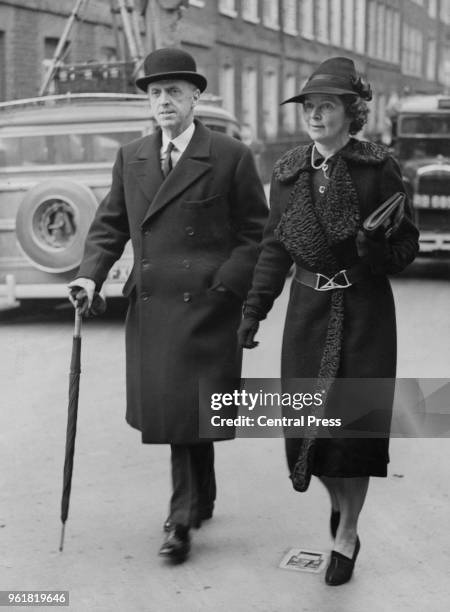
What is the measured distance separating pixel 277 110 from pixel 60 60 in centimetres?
2393

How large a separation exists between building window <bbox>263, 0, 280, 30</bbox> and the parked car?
85.6 ft

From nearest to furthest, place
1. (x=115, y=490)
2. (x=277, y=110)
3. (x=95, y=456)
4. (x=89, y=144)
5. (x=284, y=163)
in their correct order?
(x=284, y=163) → (x=115, y=490) → (x=95, y=456) → (x=89, y=144) → (x=277, y=110)

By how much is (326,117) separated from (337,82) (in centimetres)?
13

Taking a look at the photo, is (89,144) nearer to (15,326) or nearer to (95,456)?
(15,326)

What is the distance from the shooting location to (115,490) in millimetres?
5547

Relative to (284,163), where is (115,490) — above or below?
below

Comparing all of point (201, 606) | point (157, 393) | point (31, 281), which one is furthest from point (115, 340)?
point (201, 606)

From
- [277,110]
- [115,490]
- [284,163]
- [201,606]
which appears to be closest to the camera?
[201,606]

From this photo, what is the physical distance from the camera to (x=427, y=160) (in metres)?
15.1

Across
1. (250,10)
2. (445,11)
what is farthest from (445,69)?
(250,10)

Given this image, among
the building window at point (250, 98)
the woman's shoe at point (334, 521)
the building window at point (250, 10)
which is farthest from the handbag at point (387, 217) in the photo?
the building window at point (250, 10)

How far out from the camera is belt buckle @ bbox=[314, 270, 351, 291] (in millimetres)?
4312

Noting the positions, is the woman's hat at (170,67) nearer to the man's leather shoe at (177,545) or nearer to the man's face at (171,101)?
the man's face at (171,101)

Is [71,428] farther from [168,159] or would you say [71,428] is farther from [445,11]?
[445,11]
